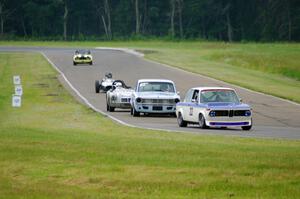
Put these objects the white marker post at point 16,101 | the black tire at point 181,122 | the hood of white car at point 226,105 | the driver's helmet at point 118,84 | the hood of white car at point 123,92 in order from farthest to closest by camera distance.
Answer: the driver's helmet at point 118,84, the hood of white car at point 123,92, the white marker post at point 16,101, the black tire at point 181,122, the hood of white car at point 226,105

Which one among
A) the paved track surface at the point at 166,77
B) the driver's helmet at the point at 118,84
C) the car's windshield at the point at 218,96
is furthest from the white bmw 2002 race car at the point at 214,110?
the driver's helmet at the point at 118,84

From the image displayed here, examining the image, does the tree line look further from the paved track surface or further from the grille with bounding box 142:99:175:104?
the grille with bounding box 142:99:175:104

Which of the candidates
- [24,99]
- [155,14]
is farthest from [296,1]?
[24,99]

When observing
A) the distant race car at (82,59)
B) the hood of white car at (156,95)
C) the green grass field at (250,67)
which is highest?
the hood of white car at (156,95)

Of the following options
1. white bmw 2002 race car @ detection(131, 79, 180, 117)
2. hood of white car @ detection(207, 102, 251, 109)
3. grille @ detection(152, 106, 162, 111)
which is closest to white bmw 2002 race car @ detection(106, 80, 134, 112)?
white bmw 2002 race car @ detection(131, 79, 180, 117)

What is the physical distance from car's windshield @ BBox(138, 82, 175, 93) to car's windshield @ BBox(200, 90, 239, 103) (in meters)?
6.53

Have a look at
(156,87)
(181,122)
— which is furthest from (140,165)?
(156,87)

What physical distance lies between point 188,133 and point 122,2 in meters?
138

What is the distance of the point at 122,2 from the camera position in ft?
528

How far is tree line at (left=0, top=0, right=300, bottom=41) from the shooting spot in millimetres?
142750

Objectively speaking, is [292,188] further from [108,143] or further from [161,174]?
[108,143]

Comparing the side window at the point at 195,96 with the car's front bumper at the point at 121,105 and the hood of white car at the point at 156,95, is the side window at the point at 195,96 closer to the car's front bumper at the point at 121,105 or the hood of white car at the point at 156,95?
the hood of white car at the point at 156,95

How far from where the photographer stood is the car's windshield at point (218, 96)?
2786 centimetres

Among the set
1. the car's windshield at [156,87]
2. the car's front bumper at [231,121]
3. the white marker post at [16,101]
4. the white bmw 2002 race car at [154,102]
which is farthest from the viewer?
the car's windshield at [156,87]
